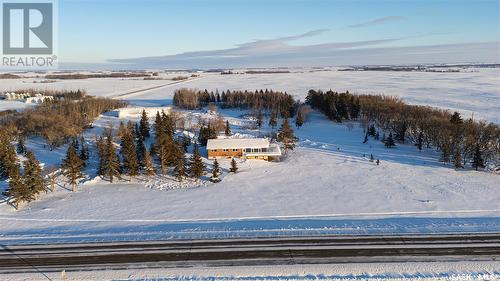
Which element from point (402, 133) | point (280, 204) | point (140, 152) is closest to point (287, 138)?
point (402, 133)

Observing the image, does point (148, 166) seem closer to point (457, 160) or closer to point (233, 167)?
point (233, 167)

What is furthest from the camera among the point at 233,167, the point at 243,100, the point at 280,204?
the point at 243,100

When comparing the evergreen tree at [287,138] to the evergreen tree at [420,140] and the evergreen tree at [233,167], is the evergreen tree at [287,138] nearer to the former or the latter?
the evergreen tree at [233,167]

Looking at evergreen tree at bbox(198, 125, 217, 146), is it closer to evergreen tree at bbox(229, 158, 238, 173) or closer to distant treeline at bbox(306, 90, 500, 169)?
evergreen tree at bbox(229, 158, 238, 173)

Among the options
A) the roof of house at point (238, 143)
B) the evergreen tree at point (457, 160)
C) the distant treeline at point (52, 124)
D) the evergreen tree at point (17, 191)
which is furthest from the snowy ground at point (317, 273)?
the distant treeline at point (52, 124)

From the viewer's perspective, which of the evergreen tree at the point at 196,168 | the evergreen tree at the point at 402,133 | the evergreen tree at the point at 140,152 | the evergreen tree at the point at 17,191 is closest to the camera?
the evergreen tree at the point at 17,191

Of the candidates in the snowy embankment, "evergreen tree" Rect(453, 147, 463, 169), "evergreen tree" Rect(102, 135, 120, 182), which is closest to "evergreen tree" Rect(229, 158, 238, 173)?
the snowy embankment

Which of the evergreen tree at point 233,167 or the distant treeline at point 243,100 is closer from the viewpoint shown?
the evergreen tree at point 233,167
